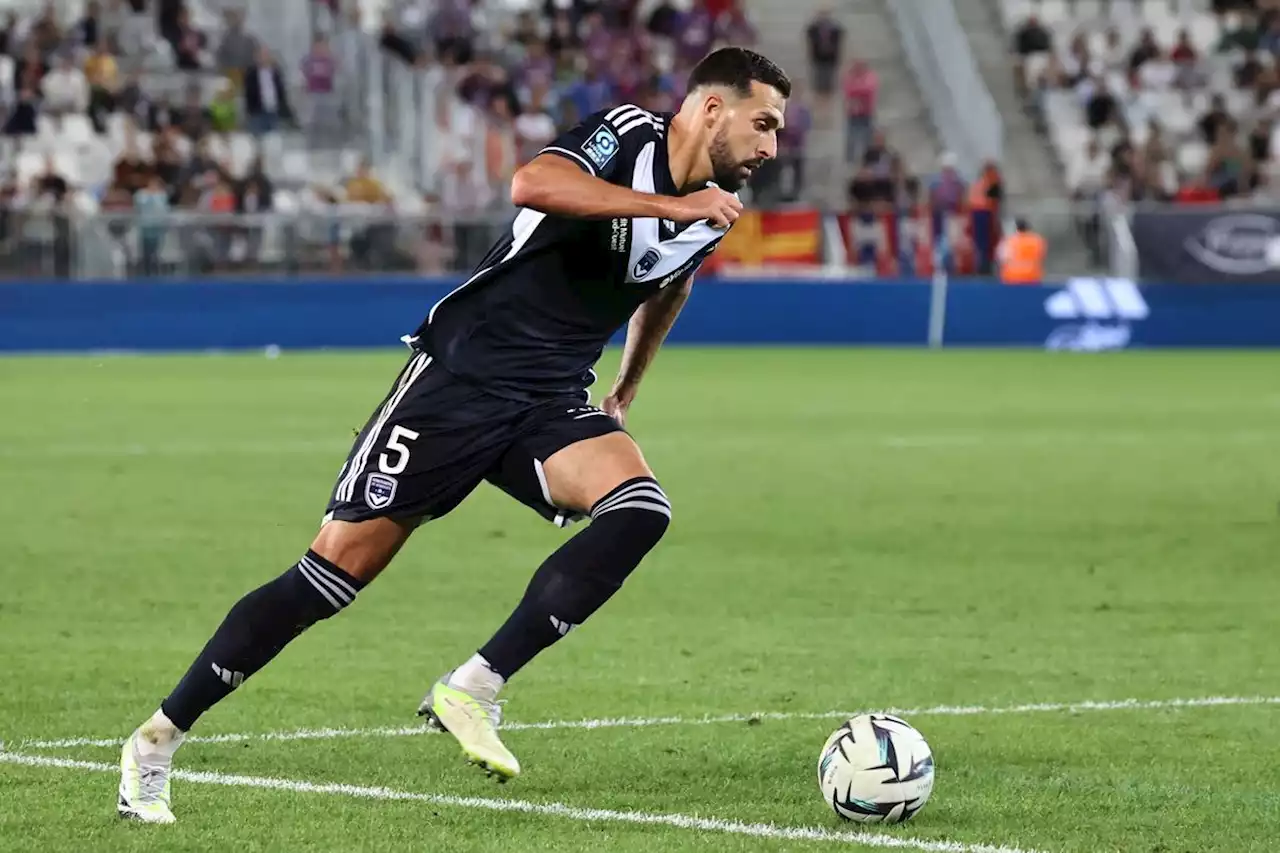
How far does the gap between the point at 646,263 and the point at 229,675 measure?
1.59 m

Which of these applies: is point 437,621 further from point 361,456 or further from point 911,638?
point 361,456

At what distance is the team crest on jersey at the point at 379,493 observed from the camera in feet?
20.1

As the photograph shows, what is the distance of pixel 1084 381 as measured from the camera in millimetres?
24406

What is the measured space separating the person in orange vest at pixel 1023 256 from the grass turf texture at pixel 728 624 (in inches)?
362

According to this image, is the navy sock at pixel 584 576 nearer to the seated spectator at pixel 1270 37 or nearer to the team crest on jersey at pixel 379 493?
the team crest on jersey at pixel 379 493

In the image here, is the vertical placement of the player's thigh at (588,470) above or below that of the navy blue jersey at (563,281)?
below

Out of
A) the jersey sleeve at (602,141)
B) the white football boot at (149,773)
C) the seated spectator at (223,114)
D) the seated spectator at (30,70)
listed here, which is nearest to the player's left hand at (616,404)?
the jersey sleeve at (602,141)

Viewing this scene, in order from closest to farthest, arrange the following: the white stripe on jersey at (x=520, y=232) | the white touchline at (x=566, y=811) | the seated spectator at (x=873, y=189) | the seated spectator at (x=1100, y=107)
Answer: the white touchline at (x=566, y=811), the white stripe on jersey at (x=520, y=232), the seated spectator at (x=873, y=189), the seated spectator at (x=1100, y=107)

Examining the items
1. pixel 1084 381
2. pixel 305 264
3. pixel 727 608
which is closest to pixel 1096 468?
pixel 727 608

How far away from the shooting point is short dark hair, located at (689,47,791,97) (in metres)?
6.30

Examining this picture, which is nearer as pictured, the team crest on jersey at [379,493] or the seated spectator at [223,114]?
the team crest on jersey at [379,493]

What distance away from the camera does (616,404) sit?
7105 millimetres

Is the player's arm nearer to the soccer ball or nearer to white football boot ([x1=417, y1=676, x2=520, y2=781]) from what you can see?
white football boot ([x1=417, y1=676, x2=520, y2=781])

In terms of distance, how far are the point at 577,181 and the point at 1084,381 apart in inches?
747
